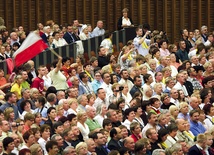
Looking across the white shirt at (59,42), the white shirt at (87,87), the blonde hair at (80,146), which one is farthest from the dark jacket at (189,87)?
the blonde hair at (80,146)

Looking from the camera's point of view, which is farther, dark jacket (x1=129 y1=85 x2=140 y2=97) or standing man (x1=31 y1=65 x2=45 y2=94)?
dark jacket (x1=129 y1=85 x2=140 y2=97)

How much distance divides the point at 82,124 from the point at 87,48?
23.1 feet

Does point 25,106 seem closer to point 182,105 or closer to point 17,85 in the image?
point 17,85

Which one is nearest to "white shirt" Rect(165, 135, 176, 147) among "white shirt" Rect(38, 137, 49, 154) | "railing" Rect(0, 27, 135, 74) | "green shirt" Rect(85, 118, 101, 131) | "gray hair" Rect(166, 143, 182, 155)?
"gray hair" Rect(166, 143, 182, 155)

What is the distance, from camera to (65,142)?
14.1m

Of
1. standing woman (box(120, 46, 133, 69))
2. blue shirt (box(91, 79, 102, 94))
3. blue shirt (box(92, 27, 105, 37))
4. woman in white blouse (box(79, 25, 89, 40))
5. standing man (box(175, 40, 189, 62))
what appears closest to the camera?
blue shirt (box(91, 79, 102, 94))

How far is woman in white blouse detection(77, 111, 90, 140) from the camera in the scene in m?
14.9

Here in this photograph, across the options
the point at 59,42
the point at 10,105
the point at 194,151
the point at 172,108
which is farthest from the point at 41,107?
the point at 59,42

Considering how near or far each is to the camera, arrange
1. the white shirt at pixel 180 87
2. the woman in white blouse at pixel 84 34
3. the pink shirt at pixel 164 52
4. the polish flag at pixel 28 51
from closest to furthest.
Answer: the polish flag at pixel 28 51
the white shirt at pixel 180 87
the pink shirt at pixel 164 52
the woman in white blouse at pixel 84 34

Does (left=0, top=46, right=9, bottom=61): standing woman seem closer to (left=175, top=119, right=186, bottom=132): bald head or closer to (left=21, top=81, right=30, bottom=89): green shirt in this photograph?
(left=21, top=81, right=30, bottom=89): green shirt

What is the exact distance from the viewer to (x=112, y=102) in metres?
16.8

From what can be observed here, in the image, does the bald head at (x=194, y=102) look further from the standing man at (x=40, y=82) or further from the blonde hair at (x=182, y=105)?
the standing man at (x=40, y=82)

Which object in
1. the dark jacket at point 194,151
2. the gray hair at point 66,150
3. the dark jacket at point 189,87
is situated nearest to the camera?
the gray hair at point 66,150

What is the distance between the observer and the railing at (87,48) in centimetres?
2012
